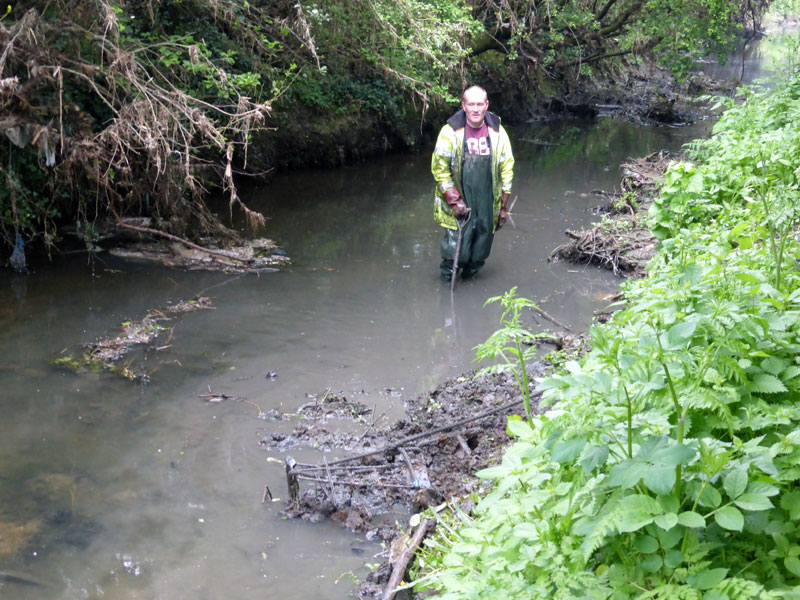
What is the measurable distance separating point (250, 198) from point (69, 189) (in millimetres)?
3677

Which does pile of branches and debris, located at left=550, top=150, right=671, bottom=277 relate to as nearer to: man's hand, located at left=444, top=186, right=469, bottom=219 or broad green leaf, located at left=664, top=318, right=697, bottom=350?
man's hand, located at left=444, top=186, right=469, bottom=219

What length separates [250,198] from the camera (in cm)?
1232

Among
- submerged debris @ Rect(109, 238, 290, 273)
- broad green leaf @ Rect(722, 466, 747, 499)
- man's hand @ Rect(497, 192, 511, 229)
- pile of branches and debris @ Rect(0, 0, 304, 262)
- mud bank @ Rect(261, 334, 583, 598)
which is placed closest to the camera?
broad green leaf @ Rect(722, 466, 747, 499)

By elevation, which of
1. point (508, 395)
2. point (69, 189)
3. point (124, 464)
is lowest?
point (124, 464)

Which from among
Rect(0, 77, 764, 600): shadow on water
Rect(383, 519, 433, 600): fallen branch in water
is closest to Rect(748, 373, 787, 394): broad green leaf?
Rect(383, 519, 433, 600): fallen branch in water

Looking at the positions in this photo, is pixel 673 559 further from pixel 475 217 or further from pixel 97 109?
pixel 97 109

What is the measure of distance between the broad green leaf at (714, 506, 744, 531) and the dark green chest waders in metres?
6.29

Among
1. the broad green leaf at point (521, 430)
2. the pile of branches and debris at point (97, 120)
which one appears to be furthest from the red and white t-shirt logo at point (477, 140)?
the broad green leaf at point (521, 430)

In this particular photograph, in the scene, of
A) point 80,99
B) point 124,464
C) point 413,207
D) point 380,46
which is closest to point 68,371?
point 124,464

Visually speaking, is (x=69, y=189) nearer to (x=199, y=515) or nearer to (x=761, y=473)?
(x=199, y=515)

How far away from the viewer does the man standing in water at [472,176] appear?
317 inches

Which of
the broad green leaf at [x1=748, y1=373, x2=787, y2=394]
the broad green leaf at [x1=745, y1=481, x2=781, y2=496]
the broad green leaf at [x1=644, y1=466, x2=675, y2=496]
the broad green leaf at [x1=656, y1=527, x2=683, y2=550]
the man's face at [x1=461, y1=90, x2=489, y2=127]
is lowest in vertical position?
the broad green leaf at [x1=656, y1=527, x2=683, y2=550]

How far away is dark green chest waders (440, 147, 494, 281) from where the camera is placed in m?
8.14

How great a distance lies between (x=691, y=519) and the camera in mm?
2098
